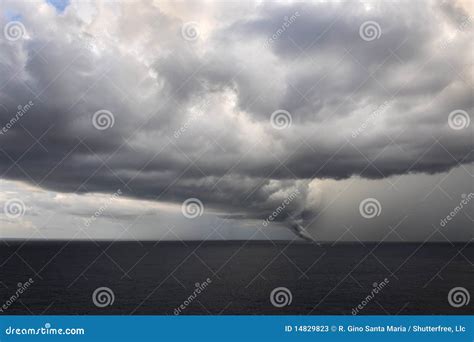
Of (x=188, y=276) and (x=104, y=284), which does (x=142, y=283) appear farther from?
(x=188, y=276)

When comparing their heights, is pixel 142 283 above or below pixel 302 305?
below

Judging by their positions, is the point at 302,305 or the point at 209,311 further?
the point at 302,305

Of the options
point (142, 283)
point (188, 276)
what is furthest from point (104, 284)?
point (188, 276)

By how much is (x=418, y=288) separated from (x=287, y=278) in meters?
47.1
